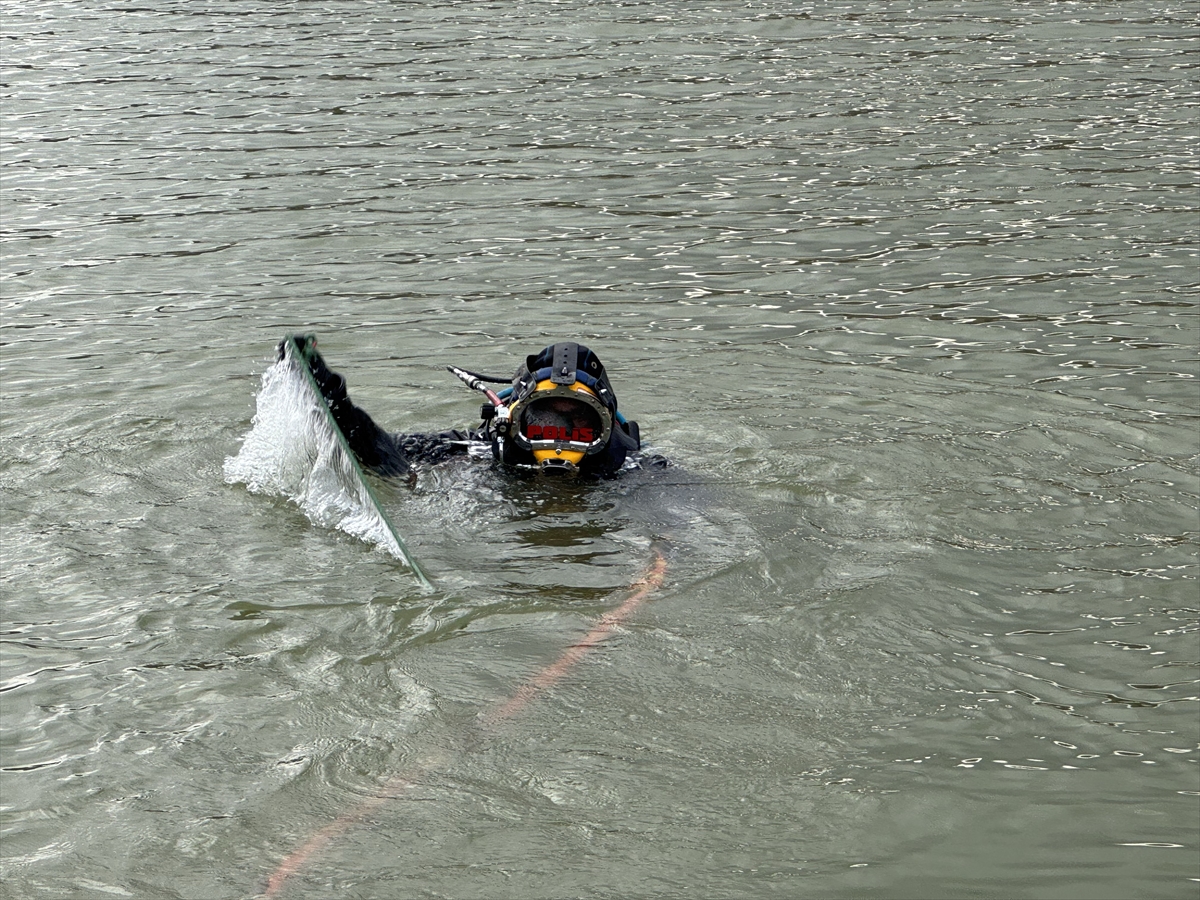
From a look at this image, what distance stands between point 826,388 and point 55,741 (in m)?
5.87

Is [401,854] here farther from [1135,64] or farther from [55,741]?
[1135,64]

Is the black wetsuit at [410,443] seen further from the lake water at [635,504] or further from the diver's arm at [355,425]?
the lake water at [635,504]

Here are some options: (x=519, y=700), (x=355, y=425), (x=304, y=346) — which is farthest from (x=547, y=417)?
(x=519, y=700)

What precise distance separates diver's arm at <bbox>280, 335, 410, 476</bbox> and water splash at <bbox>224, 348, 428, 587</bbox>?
0.27ft

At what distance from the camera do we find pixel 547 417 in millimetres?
7590

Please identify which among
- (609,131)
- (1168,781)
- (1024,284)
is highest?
(609,131)

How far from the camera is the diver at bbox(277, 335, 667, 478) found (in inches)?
294

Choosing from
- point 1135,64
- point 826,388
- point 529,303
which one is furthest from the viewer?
point 1135,64

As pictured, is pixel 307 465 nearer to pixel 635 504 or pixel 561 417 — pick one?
pixel 561 417

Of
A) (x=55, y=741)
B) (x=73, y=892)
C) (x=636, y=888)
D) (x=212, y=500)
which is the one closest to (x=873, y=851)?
(x=636, y=888)

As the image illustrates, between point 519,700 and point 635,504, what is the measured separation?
7.29ft

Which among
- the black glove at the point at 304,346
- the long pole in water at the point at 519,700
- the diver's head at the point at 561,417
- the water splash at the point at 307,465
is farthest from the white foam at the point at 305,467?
the long pole in water at the point at 519,700

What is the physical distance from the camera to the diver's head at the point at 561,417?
746cm

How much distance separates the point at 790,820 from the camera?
16.4ft
